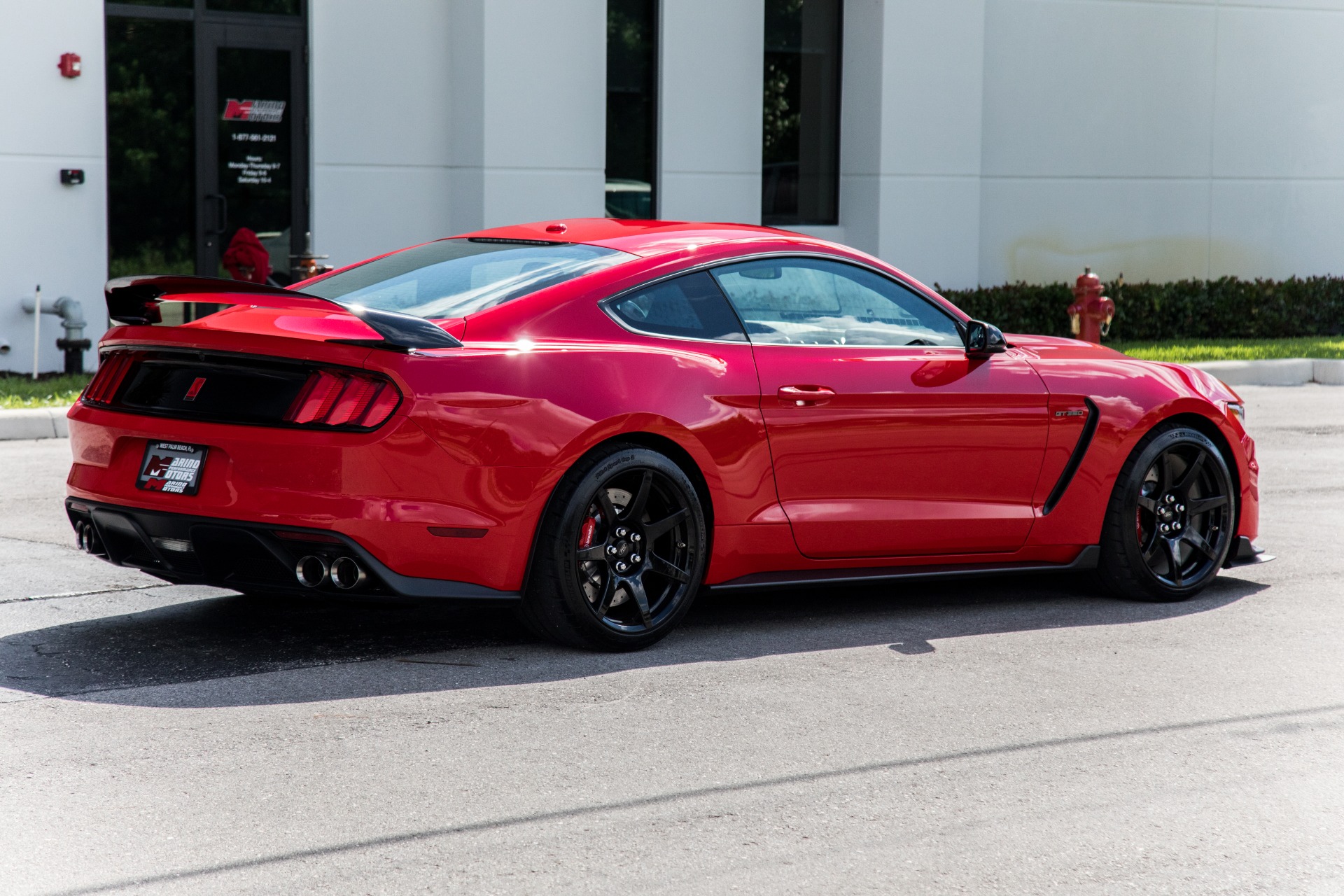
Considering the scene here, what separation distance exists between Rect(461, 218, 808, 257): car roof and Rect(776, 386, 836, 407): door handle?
2.07 ft

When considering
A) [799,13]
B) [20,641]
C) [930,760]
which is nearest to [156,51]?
[799,13]

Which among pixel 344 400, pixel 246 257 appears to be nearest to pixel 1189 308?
pixel 246 257

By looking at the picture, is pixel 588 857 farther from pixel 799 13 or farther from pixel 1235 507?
pixel 799 13

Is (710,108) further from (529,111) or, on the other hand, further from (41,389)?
(41,389)

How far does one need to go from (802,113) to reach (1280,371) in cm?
582

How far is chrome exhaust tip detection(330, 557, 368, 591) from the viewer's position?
524 centimetres

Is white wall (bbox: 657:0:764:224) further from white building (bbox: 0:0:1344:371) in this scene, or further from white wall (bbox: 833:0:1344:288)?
white wall (bbox: 833:0:1344:288)

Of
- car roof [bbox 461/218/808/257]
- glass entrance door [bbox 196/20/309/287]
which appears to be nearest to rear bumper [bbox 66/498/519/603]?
car roof [bbox 461/218/808/257]

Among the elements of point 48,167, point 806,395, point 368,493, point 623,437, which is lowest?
point 368,493

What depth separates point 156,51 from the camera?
15367mm

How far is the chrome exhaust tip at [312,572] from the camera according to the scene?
206 inches

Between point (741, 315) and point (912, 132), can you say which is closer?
point (741, 315)

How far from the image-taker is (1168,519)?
22.9ft

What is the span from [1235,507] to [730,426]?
2.51m
